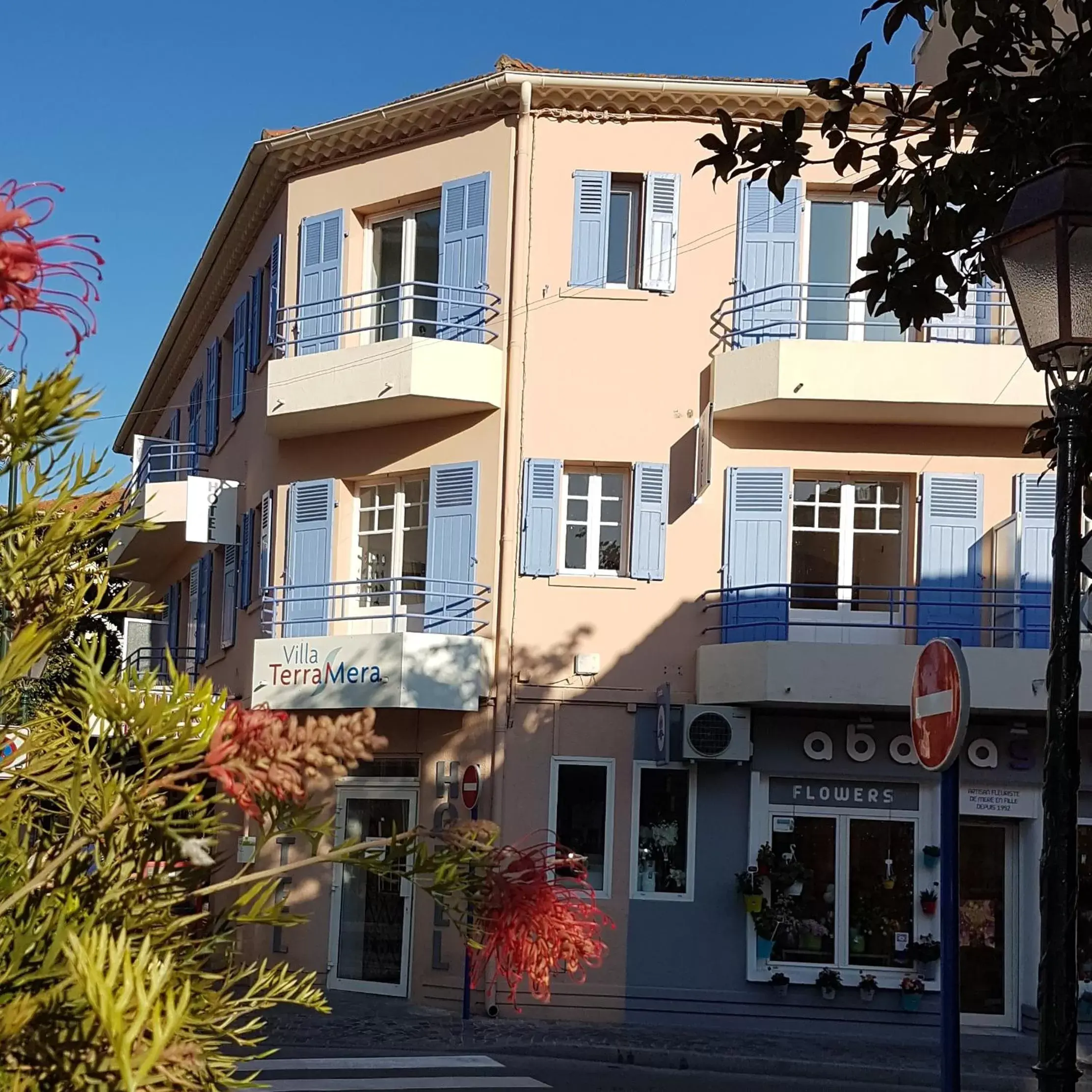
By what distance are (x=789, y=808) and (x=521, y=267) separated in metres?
6.74

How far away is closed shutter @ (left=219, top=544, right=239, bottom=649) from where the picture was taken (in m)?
22.4

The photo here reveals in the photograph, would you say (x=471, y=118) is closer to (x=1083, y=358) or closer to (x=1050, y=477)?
(x=1050, y=477)

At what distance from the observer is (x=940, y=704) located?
7.06 m

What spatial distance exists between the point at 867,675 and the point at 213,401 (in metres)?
12.3

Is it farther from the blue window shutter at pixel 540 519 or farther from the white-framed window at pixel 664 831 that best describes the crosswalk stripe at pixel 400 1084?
the blue window shutter at pixel 540 519

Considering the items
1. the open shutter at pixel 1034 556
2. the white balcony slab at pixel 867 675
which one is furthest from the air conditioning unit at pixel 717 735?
the open shutter at pixel 1034 556

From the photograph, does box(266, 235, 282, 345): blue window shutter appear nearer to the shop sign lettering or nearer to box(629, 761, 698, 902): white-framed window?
box(629, 761, 698, 902): white-framed window

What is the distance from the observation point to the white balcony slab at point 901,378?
56.4 feet

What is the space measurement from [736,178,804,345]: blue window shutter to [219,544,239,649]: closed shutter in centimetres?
801

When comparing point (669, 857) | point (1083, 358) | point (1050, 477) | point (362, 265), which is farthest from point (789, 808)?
point (1083, 358)

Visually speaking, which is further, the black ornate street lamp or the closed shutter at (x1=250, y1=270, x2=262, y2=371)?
the closed shutter at (x1=250, y1=270, x2=262, y2=371)

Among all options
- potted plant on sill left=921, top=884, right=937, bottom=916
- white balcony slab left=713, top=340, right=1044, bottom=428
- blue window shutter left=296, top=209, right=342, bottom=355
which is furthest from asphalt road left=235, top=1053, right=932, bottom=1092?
blue window shutter left=296, top=209, right=342, bottom=355

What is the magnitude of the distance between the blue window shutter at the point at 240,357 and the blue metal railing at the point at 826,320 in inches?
284

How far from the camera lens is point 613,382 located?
1859 cm
